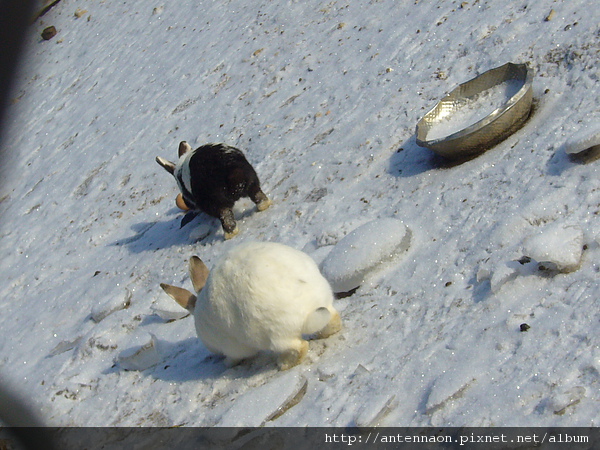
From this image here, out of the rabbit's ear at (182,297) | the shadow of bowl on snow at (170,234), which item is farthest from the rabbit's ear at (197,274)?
the shadow of bowl on snow at (170,234)

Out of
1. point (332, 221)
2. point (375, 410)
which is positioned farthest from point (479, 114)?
point (375, 410)

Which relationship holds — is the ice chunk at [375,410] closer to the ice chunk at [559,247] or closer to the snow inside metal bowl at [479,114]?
the ice chunk at [559,247]

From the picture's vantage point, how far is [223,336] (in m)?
4.37

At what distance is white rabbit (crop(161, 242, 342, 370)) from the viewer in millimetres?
4102

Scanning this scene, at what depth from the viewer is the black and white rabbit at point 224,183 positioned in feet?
21.8

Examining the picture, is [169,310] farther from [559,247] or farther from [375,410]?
[559,247]

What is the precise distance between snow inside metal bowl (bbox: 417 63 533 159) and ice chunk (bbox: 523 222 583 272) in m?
1.59

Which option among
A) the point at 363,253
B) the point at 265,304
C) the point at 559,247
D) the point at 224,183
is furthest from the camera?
the point at 224,183

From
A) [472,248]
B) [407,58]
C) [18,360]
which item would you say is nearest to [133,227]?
[18,360]

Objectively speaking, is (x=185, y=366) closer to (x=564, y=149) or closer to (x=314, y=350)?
(x=314, y=350)

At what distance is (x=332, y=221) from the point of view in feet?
19.3

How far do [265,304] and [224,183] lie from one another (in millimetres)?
2790

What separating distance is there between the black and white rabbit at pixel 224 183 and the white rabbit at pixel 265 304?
2.24m

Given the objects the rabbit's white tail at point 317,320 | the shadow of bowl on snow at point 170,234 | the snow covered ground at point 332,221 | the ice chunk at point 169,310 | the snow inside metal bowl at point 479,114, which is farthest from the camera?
the shadow of bowl on snow at point 170,234
